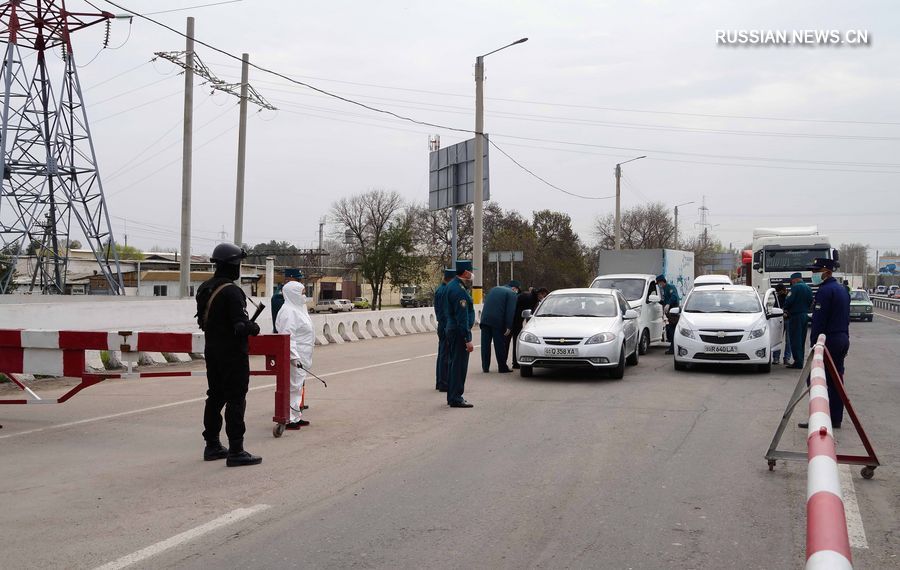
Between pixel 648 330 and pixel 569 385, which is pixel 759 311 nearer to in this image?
pixel 648 330

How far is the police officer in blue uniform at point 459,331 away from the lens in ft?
34.1

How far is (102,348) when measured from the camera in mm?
8539

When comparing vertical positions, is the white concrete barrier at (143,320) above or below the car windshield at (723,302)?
below

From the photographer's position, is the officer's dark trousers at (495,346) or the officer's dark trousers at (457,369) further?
the officer's dark trousers at (495,346)

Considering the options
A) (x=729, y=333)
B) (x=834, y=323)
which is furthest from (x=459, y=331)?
(x=729, y=333)

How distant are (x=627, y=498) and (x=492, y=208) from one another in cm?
6970

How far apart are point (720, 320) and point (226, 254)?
10.3 metres

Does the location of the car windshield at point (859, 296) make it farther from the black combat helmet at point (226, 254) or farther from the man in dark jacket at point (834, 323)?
the black combat helmet at point (226, 254)

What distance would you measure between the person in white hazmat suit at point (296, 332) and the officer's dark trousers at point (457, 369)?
7.02 ft

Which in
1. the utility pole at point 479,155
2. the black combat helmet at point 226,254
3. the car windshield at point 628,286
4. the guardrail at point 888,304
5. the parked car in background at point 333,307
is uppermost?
the utility pole at point 479,155

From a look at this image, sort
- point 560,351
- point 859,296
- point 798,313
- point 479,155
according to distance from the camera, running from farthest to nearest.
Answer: point 859,296 < point 479,155 < point 798,313 < point 560,351

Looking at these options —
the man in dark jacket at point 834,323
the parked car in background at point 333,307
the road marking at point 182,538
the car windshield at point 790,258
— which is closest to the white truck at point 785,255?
the car windshield at point 790,258

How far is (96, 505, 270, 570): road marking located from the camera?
452cm

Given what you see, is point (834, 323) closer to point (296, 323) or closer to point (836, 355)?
point (836, 355)
